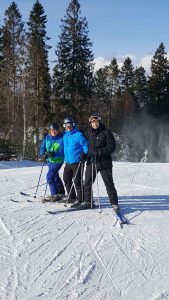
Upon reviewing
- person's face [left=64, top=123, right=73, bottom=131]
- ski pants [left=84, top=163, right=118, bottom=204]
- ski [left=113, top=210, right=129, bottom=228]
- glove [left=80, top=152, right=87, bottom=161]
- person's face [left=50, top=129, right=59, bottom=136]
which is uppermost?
person's face [left=64, top=123, right=73, bottom=131]

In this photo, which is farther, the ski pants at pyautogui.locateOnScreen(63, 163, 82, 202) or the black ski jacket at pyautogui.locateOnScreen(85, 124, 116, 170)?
the ski pants at pyautogui.locateOnScreen(63, 163, 82, 202)

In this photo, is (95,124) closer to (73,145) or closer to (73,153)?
(73,145)

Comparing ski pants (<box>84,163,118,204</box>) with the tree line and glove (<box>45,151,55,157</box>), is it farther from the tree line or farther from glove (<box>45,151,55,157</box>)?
the tree line

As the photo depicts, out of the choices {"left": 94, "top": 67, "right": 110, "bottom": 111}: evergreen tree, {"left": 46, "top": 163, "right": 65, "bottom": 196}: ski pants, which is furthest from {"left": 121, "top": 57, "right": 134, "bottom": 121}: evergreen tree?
{"left": 46, "top": 163, "right": 65, "bottom": 196}: ski pants

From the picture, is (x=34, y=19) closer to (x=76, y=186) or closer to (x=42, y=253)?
(x=76, y=186)

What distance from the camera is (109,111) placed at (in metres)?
50.4

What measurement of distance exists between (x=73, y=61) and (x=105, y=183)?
27588 millimetres

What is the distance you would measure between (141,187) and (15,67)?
21811 mm

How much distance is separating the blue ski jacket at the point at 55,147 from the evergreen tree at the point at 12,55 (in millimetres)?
21421

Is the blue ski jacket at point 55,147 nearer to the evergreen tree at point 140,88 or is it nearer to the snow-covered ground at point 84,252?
the snow-covered ground at point 84,252

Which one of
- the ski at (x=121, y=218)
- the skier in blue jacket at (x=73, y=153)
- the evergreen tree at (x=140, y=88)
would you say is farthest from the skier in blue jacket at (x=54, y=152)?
the evergreen tree at (x=140, y=88)

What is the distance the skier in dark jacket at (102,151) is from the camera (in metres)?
8.14

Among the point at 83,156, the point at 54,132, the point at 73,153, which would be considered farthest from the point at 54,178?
the point at 83,156

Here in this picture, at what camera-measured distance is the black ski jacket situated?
816 centimetres
